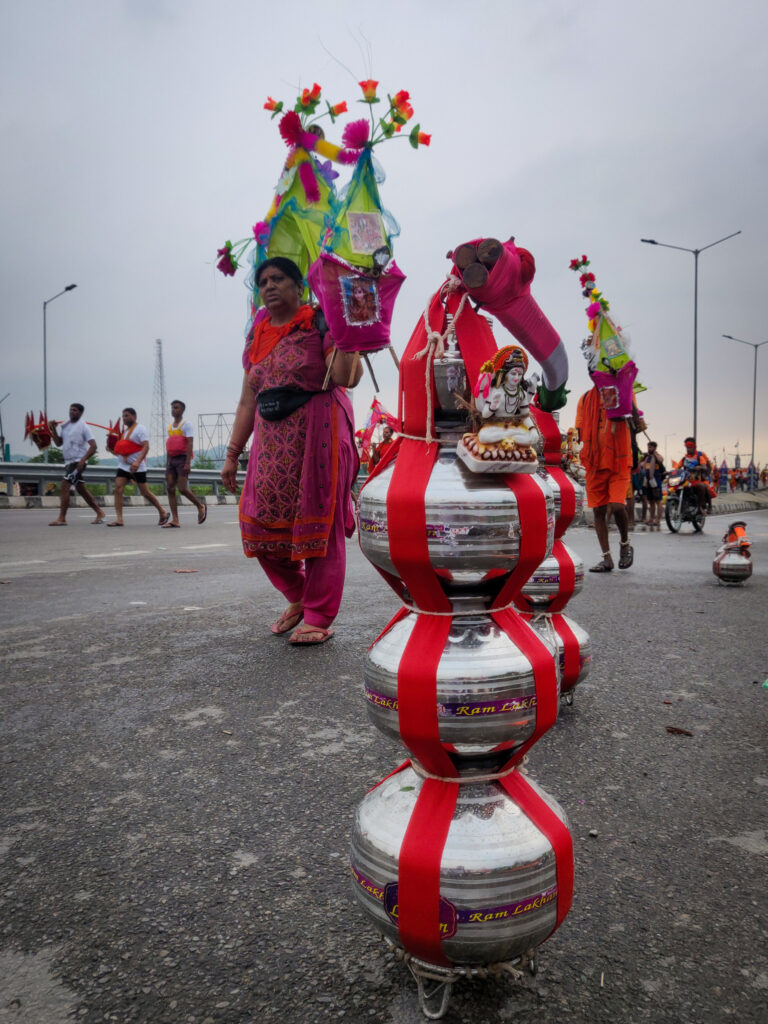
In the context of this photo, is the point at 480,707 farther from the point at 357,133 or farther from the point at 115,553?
the point at 115,553

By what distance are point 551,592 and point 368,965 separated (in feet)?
4.50

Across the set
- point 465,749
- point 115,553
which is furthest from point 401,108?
point 115,553

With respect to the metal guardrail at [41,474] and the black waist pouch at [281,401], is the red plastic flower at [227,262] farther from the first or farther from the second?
the metal guardrail at [41,474]

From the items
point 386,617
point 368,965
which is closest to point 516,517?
point 368,965

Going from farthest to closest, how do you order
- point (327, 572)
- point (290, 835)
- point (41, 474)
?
point (41, 474) → point (327, 572) → point (290, 835)

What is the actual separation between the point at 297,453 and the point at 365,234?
6.12ft

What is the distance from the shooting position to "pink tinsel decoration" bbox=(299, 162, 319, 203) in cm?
277

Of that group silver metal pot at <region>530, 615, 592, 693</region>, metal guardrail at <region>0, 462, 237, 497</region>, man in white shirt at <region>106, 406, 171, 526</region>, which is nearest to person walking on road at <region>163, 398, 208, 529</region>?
man in white shirt at <region>106, 406, 171, 526</region>

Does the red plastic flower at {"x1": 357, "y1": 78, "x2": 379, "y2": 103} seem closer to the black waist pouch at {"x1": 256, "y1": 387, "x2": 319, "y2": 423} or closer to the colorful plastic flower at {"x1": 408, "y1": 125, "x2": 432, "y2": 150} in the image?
the colorful plastic flower at {"x1": 408, "y1": 125, "x2": 432, "y2": 150}

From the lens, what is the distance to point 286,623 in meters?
3.83

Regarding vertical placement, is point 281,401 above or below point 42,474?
above

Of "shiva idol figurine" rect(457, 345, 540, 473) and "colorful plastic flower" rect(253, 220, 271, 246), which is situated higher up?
"colorful plastic flower" rect(253, 220, 271, 246)

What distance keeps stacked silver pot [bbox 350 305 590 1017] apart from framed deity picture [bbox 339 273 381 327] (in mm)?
600

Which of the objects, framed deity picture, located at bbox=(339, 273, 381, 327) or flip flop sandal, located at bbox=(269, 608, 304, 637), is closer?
framed deity picture, located at bbox=(339, 273, 381, 327)
